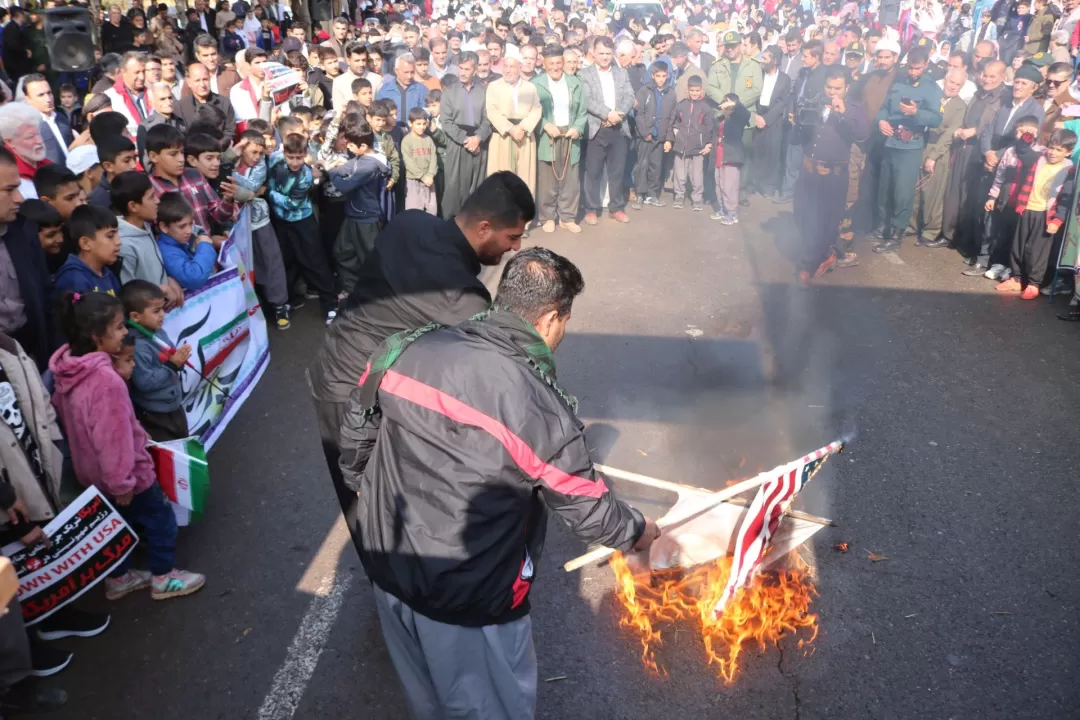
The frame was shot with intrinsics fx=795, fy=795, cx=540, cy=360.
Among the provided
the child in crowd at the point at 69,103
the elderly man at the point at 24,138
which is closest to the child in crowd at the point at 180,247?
the elderly man at the point at 24,138

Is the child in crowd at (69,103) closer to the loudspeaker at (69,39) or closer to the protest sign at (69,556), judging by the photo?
the loudspeaker at (69,39)

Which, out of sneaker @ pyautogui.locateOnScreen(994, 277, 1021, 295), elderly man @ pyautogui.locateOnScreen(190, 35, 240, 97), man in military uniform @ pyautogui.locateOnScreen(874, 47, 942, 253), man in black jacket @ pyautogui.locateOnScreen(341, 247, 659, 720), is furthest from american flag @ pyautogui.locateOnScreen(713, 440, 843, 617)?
elderly man @ pyautogui.locateOnScreen(190, 35, 240, 97)

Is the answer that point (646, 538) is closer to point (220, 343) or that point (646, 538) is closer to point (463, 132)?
point (220, 343)

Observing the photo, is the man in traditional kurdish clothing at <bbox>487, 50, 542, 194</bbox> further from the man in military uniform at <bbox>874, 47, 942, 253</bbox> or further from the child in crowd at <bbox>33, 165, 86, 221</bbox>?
the child in crowd at <bbox>33, 165, 86, 221</bbox>

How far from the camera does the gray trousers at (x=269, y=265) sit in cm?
666

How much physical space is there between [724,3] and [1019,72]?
18193mm

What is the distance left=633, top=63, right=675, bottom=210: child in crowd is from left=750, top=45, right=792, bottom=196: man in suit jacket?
4.77 ft

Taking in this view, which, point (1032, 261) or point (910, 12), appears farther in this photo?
point (910, 12)

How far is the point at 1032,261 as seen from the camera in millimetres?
7707

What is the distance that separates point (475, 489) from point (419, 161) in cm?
686

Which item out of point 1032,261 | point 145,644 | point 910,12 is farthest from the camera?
point 910,12

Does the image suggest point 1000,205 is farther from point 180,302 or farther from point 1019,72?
point 180,302

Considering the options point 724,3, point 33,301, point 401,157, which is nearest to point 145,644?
point 33,301

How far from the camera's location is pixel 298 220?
272 inches
